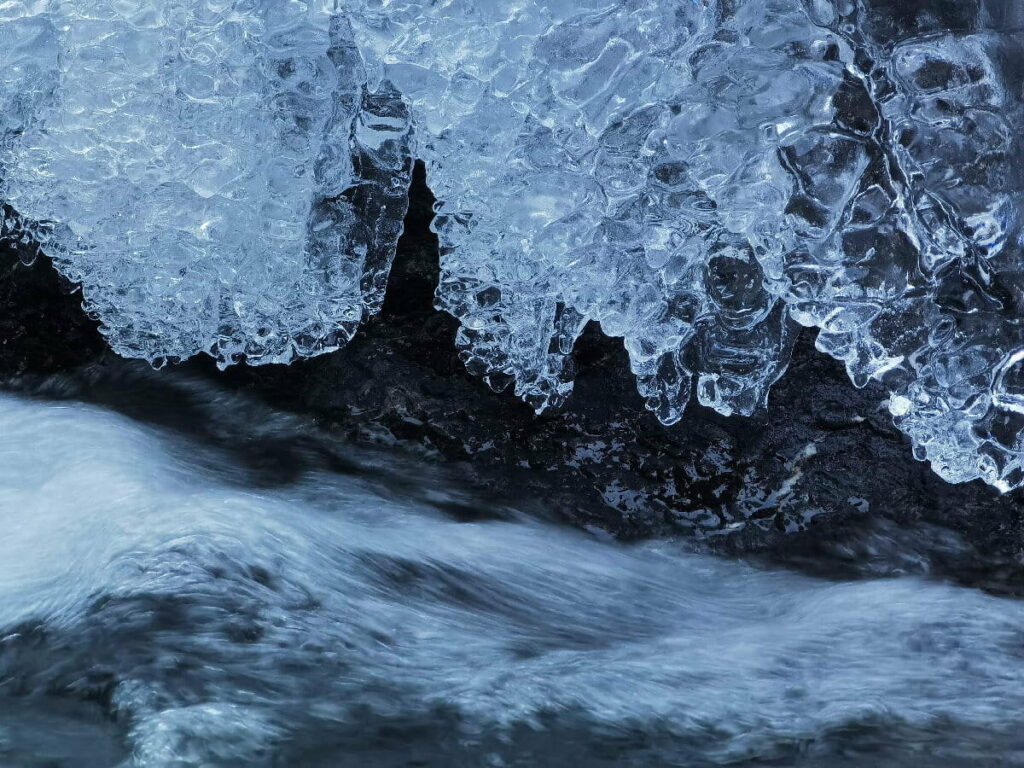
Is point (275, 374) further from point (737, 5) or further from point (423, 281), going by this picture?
point (737, 5)

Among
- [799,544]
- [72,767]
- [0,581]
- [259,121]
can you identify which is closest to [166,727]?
[72,767]

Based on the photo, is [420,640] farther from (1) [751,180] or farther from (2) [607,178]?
(1) [751,180]

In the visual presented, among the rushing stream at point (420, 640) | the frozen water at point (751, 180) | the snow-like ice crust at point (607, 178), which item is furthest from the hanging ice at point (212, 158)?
the rushing stream at point (420, 640)

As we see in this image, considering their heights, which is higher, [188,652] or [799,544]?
[799,544]

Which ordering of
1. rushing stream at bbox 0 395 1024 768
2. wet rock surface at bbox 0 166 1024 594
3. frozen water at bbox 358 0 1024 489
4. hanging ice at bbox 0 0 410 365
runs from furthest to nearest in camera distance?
1. wet rock surface at bbox 0 166 1024 594
2. hanging ice at bbox 0 0 410 365
3. frozen water at bbox 358 0 1024 489
4. rushing stream at bbox 0 395 1024 768

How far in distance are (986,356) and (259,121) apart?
64.9 inches

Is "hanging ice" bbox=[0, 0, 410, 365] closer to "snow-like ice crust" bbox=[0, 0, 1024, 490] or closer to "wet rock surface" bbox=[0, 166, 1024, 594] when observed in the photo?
"snow-like ice crust" bbox=[0, 0, 1024, 490]

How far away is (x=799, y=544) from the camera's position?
108 inches

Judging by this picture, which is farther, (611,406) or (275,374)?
(275,374)

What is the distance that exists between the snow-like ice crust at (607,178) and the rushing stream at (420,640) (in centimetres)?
41

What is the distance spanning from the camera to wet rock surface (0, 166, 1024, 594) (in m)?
2.74

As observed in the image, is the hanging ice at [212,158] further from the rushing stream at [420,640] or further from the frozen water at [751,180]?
the rushing stream at [420,640]

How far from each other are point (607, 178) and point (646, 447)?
0.86 meters

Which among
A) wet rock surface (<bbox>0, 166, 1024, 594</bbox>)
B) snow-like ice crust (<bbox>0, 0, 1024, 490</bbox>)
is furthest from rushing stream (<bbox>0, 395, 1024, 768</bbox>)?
snow-like ice crust (<bbox>0, 0, 1024, 490</bbox>)
